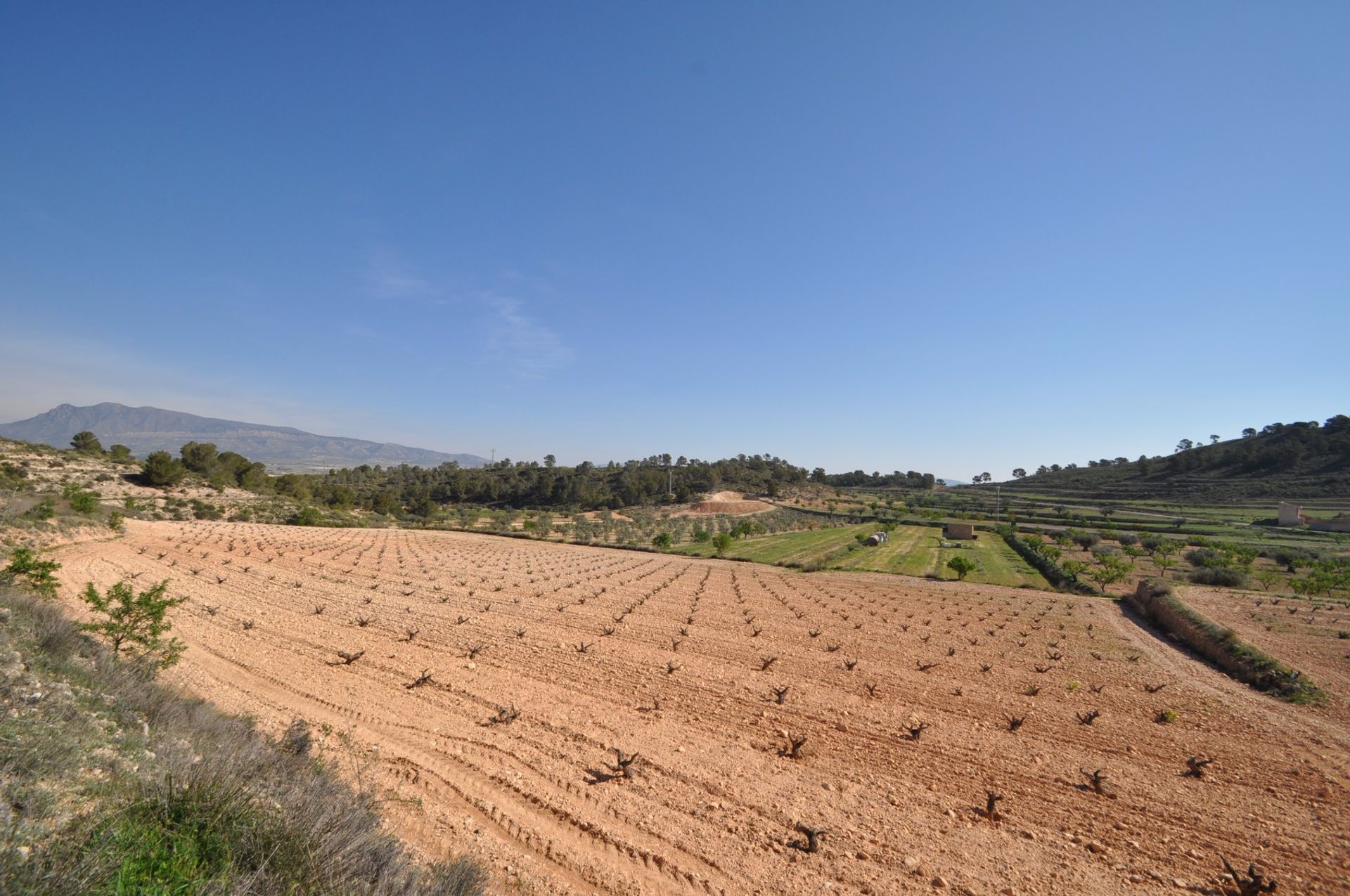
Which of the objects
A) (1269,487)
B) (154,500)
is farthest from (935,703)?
(1269,487)

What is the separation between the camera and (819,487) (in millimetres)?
137250

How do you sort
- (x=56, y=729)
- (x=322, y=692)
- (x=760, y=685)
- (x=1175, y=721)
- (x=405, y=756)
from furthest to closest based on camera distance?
(x=760, y=685) → (x=1175, y=721) → (x=322, y=692) → (x=405, y=756) → (x=56, y=729)

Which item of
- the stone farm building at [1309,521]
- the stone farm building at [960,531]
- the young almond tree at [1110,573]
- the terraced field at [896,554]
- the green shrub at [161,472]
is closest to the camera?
the young almond tree at [1110,573]

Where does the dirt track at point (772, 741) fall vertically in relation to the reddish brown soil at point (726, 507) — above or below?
below

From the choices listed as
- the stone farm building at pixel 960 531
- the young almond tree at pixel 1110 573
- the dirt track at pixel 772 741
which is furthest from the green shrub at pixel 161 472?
the stone farm building at pixel 960 531

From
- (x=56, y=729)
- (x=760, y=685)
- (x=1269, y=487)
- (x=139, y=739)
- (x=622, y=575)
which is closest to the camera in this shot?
(x=56, y=729)

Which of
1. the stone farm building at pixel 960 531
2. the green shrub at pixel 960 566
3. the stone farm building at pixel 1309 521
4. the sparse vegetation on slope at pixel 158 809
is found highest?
the stone farm building at pixel 1309 521

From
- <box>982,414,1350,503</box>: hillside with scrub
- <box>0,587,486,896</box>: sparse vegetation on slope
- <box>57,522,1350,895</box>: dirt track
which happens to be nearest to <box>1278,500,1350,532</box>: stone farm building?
<box>982,414,1350,503</box>: hillside with scrub

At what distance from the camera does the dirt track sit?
718 centimetres

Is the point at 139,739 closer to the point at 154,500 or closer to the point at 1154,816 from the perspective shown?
the point at 1154,816

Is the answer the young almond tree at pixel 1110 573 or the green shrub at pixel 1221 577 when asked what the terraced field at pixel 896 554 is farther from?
the green shrub at pixel 1221 577

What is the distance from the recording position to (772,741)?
417 inches

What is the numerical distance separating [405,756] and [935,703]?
458 inches

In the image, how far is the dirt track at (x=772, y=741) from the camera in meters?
7.18
